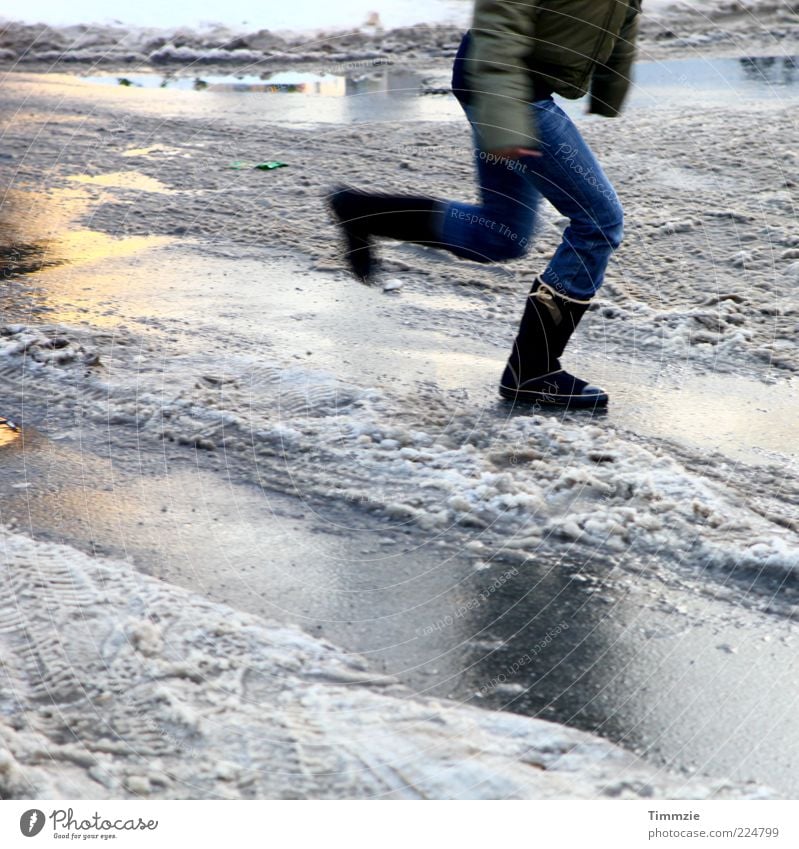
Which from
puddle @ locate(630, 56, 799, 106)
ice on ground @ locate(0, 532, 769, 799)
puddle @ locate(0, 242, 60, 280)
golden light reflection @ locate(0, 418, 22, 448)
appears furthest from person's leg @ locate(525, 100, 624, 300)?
puddle @ locate(630, 56, 799, 106)

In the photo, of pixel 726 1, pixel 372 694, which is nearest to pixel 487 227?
pixel 372 694

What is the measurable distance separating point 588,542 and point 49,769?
146cm

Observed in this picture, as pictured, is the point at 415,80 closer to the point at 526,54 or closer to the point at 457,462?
the point at 526,54

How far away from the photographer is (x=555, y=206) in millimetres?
3422

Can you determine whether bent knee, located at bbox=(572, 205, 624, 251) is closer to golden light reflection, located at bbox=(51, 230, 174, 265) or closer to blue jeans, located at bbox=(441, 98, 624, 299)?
blue jeans, located at bbox=(441, 98, 624, 299)

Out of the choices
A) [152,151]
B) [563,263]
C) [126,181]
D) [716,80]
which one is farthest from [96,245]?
[716,80]

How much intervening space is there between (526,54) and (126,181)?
3.57 m

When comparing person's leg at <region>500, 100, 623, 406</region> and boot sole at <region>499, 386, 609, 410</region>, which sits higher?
person's leg at <region>500, 100, 623, 406</region>

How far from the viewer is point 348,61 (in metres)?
8.93

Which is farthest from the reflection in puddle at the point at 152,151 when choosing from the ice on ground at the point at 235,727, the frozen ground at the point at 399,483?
the ice on ground at the point at 235,727

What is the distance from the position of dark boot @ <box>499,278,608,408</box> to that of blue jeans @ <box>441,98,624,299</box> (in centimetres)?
10

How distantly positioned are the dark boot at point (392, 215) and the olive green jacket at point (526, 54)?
446 mm

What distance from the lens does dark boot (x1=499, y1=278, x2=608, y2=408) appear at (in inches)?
144
